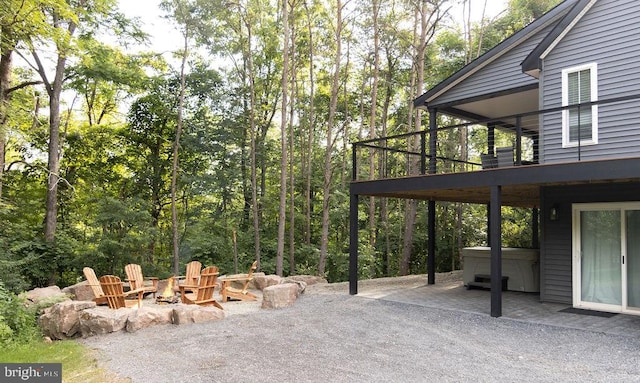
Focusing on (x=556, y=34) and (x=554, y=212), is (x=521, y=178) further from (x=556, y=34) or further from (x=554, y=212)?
(x=556, y=34)

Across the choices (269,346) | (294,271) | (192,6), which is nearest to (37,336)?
(269,346)

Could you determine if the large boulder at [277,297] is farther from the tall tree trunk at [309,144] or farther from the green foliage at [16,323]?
the tall tree trunk at [309,144]

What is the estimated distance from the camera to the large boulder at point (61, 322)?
736cm

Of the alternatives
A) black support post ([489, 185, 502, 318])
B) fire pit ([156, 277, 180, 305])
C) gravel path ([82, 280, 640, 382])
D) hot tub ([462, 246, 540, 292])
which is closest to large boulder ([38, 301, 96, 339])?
gravel path ([82, 280, 640, 382])

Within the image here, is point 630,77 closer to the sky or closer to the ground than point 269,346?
closer to the sky

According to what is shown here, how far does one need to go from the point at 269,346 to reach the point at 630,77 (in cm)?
818

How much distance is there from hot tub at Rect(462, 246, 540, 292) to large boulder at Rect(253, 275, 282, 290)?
200 inches

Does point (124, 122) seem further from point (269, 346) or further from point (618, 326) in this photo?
point (618, 326)

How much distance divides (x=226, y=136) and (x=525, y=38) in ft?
40.3

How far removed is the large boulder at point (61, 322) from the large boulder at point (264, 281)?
5.41m

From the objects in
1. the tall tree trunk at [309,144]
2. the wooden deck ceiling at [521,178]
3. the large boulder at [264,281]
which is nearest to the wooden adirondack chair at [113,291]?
the large boulder at [264,281]

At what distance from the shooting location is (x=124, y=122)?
20.7 m

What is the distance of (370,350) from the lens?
6.06 m

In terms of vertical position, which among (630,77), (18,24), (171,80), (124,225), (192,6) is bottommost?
(124,225)
